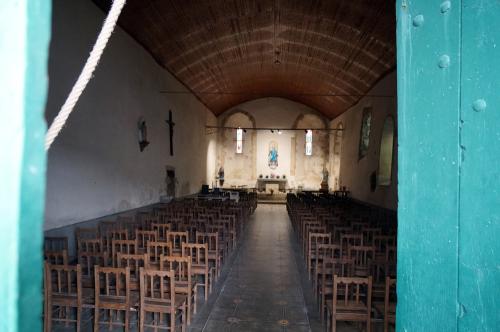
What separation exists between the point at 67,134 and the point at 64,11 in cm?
229

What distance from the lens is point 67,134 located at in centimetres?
617

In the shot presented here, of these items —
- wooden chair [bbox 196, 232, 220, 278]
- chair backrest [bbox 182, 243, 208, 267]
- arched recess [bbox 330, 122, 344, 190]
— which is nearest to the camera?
chair backrest [bbox 182, 243, 208, 267]

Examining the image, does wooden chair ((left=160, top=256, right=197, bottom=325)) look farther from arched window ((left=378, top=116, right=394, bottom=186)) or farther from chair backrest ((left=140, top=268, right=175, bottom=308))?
arched window ((left=378, top=116, right=394, bottom=186))

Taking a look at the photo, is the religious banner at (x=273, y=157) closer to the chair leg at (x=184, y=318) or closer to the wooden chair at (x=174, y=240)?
the wooden chair at (x=174, y=240)

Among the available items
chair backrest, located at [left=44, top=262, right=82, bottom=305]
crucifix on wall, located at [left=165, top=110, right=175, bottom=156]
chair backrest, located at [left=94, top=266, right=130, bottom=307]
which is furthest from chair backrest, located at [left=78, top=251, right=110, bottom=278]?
crucifix on wall, located at [left=165, top=110, right=175, bottom=156]

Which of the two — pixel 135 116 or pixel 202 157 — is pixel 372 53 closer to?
pixel 135 116

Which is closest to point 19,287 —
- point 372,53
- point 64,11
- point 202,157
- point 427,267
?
point 427,267

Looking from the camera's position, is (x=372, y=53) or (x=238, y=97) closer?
(x=372, y=53)

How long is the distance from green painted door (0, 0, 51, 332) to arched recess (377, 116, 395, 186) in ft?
40.3

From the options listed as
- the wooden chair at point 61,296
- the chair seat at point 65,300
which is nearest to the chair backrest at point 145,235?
the wooden chair at point 61,296

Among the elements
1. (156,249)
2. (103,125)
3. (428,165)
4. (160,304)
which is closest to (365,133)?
(103,125)

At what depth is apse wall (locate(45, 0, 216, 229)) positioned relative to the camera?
5.94 m

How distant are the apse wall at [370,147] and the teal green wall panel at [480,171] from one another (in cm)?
1009

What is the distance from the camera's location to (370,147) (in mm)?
13625
